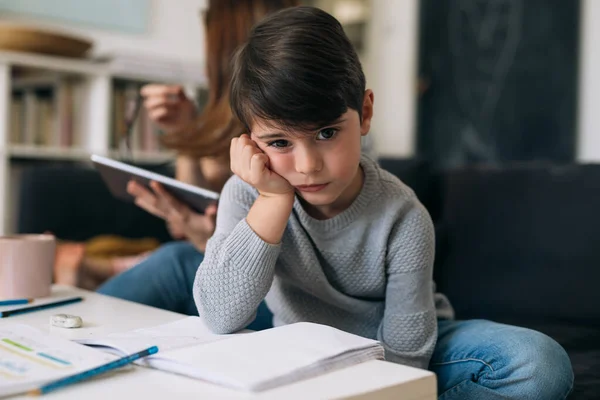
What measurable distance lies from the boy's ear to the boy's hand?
0.44ft

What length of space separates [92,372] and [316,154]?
14.6 inches

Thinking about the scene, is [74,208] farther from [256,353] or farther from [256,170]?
[256,353]

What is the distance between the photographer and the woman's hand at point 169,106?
1441mm

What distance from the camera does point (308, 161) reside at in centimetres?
83

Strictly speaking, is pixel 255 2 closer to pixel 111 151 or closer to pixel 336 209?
pixel 336 209

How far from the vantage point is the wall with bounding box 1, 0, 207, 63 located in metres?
2.96

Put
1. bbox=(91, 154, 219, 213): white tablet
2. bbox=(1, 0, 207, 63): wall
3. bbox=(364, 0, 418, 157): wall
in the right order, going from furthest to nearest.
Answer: bbox=(364, 0, 418, 157): wall → bbox=(1, 0, 207, 63): wall → bbox=(91, 154, 219, 213): white tablet

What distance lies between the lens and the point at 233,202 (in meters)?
0.97

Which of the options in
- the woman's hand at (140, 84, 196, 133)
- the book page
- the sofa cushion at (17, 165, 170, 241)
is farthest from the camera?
the sofa cushion at (17, 165, 170, 241)

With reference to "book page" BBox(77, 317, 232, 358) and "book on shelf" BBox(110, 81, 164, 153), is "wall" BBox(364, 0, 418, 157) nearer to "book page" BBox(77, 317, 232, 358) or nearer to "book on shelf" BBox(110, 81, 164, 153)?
"book on shelf" BBox(110, 81, 164, 153)

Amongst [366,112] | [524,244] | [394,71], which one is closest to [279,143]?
[366,112]

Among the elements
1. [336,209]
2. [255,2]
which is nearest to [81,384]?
[336,209]

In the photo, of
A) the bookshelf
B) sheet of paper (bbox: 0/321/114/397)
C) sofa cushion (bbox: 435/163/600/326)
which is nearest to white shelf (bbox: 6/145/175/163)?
the bookshelf

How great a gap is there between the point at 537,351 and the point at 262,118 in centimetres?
44
